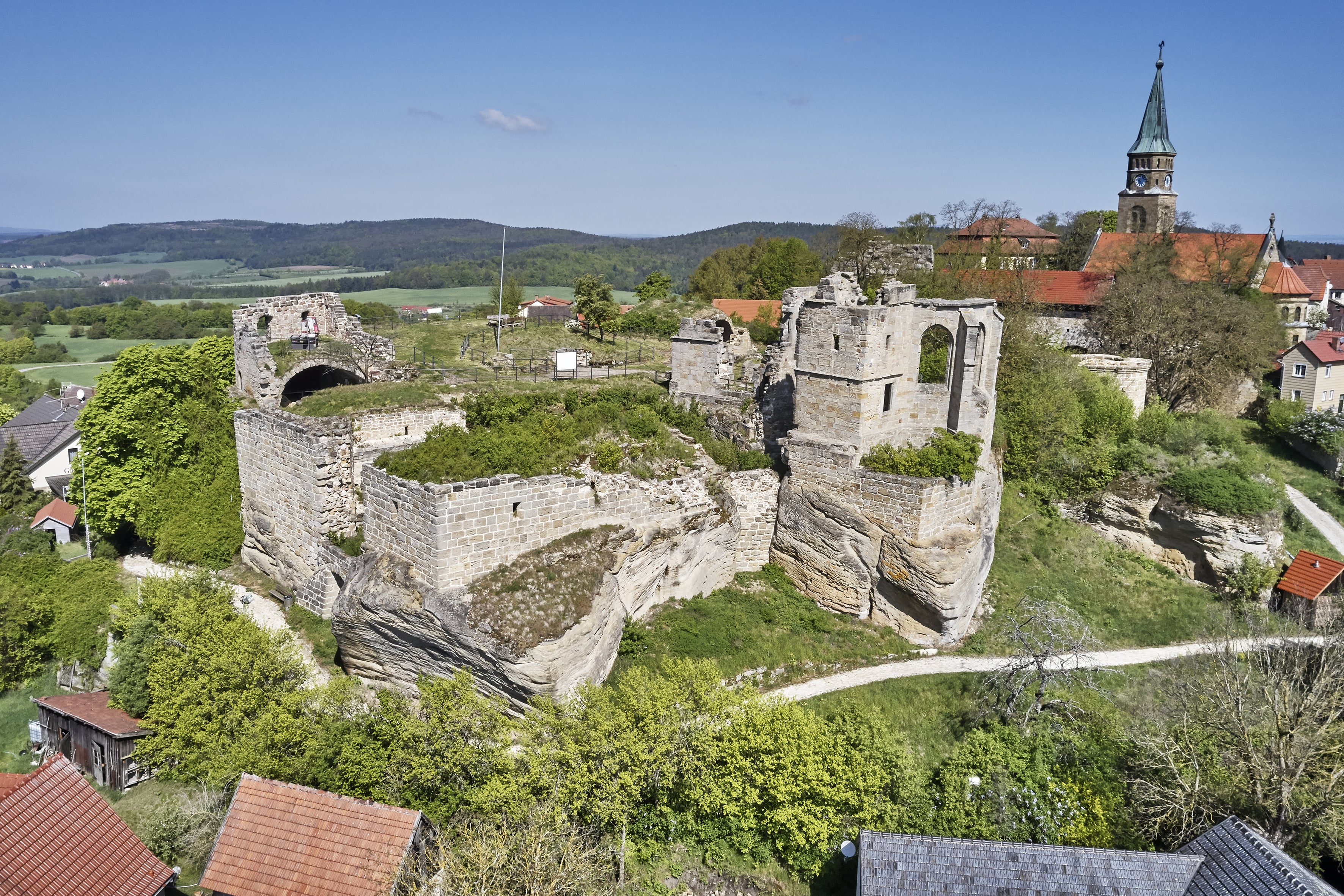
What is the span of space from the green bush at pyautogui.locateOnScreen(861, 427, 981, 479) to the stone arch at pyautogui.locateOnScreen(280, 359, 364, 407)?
1540 cm

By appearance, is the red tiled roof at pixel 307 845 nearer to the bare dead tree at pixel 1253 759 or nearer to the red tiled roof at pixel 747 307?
the bare dead tree at pixel 1253 759

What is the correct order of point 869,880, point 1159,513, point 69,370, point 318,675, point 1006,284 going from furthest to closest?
point 69,370 < point 1006,284 < point 1159,513 < point 318,675 < point 869,880

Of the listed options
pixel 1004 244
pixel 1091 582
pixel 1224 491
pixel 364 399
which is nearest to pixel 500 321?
pixel 364 399

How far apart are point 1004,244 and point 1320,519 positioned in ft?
63.9

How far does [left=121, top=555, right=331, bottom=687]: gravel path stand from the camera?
19578 millimetres

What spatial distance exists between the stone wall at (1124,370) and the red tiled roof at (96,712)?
3086cm

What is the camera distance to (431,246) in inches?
5202

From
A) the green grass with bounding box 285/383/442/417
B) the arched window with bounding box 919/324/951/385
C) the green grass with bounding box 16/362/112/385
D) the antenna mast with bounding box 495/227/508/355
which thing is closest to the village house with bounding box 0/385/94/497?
the green grass with bounding box 285/383/442/417

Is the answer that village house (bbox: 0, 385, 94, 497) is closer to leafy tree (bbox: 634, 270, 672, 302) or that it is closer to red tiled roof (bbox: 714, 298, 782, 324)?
leafy tree (bbox: 634, 270, 672, 302)

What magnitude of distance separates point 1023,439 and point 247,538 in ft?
76.9

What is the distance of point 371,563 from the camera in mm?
18391

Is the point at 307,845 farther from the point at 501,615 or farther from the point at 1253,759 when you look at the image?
the point at 1253,759

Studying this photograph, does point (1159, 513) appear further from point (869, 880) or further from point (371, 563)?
point (371, 563)

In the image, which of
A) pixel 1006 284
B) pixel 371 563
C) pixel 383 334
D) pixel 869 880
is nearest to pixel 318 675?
pixel 371 563
